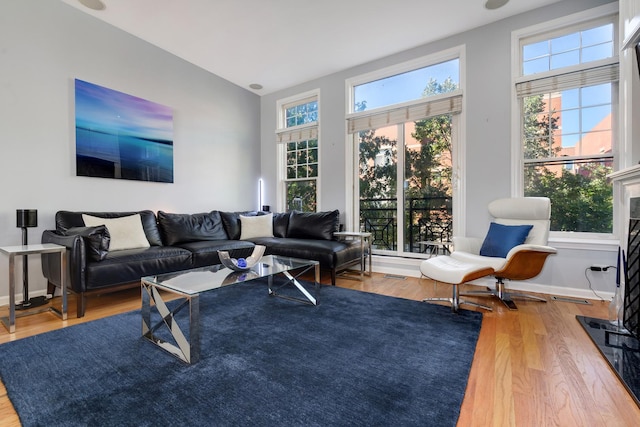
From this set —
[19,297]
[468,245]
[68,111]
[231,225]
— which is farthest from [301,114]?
[19,297]

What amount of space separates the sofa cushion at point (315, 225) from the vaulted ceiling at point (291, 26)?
7.17ft

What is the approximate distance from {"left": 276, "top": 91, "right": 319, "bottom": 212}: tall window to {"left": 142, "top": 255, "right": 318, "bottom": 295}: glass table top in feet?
7.75

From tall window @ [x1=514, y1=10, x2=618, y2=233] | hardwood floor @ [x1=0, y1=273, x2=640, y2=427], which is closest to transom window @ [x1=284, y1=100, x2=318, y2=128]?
tall window @ [x1=514, y1=10, x2=618, y2=233]

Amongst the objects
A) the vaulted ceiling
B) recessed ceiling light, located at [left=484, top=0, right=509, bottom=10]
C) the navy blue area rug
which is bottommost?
the navy blue area rug

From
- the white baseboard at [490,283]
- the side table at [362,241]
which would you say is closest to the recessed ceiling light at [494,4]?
the side table at [362,241]

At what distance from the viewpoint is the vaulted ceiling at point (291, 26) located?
3062mm

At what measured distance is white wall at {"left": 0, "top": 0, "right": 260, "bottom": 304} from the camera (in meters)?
2.75

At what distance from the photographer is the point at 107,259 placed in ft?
8.45

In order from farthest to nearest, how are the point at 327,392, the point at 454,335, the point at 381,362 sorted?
the point at 454,335, the point at 381,362, the point at 327,392

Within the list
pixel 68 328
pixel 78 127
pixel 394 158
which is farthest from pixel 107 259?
pixel 394 158

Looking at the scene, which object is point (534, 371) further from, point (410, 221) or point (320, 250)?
point (410, 221)

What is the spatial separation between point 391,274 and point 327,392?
276 cm

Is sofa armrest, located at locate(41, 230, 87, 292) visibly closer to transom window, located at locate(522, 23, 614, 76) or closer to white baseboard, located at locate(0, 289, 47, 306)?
white baseboard, located at locate(0, 289, 47, 306)

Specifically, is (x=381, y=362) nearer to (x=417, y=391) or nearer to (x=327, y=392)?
(x=417, y=391)
